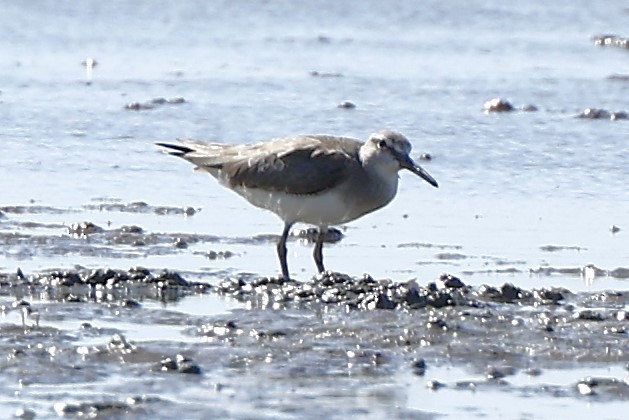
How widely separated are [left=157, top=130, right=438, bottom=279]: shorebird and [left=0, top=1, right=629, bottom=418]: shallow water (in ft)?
1.20

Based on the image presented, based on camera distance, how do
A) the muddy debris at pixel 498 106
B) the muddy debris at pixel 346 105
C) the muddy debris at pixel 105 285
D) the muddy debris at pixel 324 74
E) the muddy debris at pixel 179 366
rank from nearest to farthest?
the muddy debris at pixel 179 366 → the muddy debris at pixel 105 285 → the muddy debris at pixel 498 106 → the muddy debris at pixel 346 105 → the muddy debris at pixel 324 74

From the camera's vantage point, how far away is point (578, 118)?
15758 millimetres

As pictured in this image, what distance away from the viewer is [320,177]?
33.1 ft

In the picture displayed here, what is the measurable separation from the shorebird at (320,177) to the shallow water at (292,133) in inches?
14.4

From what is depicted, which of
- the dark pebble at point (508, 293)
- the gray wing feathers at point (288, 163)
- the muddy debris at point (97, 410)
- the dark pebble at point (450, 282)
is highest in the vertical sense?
the gray wing feathers at point (288, 163)

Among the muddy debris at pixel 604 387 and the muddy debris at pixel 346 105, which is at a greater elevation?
the muddy debris at pixel 346 105

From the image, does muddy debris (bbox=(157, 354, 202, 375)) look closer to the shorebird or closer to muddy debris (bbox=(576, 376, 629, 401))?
muddy debris (bbox=(576, 376, 629, 401))

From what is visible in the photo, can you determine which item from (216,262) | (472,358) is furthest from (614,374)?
(216,262)

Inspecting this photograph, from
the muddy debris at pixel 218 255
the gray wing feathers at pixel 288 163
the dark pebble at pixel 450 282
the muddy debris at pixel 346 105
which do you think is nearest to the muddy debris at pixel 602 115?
the muddy debris at pixel 346 105

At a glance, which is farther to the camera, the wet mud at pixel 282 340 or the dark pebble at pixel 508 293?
the dark pebble at pixel 508 293

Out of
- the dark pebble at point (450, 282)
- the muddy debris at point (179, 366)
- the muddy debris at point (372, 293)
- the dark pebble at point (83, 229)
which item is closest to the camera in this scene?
the muddy debris at point (179, 366)

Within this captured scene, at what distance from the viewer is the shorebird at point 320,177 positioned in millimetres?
10102

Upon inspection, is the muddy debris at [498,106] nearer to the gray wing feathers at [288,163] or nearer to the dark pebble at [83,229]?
the gray wing feathers at [288,163]

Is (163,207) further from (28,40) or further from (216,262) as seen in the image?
(28,40)
